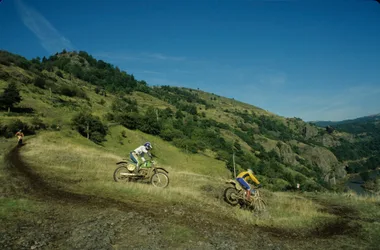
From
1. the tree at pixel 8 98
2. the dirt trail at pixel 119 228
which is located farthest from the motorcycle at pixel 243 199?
the tree at pixel 8 98

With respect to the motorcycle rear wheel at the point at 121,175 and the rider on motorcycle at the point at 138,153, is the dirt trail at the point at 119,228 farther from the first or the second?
the rider on motorcycle at the point at 138,153

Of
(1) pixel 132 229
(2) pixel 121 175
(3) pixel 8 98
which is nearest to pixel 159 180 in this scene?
(2) pixel 121 175

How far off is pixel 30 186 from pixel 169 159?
49983 millimetres

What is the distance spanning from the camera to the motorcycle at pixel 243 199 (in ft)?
47.1

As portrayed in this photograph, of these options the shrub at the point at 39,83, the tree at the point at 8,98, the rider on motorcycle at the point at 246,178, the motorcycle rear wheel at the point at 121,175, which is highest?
the shrub at the point at 39,83

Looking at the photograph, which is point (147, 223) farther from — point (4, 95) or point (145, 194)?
point (4, 95)

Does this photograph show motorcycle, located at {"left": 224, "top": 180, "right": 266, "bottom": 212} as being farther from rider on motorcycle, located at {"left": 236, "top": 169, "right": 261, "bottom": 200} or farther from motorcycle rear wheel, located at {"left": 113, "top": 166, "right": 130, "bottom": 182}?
motorcycle rear wheel, located at {"left": 113, "top": 166, "right": 130, "bottom": 182}

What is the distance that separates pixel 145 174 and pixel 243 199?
636 centimetres

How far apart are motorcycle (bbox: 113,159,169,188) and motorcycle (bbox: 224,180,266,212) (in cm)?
411

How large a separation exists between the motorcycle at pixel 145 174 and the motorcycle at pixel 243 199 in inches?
162

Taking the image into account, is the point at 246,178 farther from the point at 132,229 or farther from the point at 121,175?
the point at 121,175

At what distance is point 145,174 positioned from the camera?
56.4 ft

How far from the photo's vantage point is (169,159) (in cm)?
6331

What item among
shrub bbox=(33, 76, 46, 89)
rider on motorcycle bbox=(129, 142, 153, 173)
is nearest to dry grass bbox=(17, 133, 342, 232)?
rider on motorcycle bbox=(129, 142, 153, 173)
